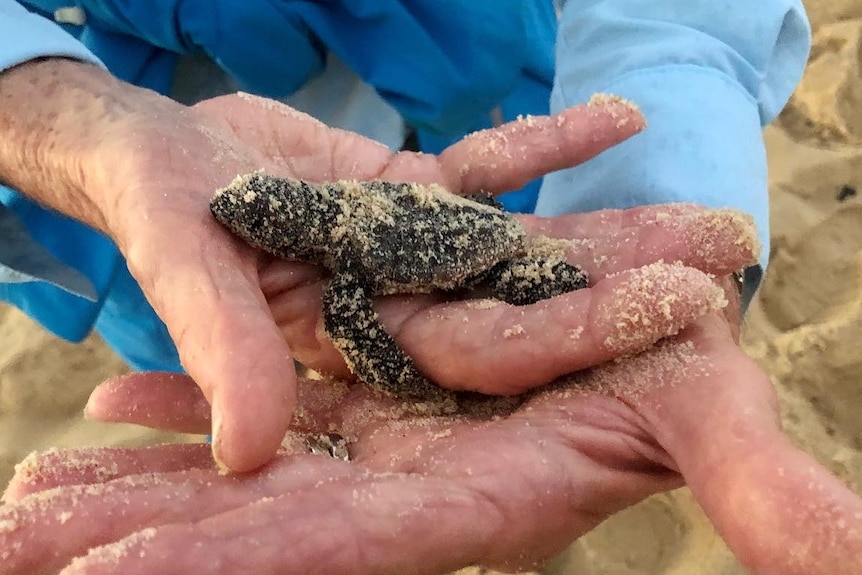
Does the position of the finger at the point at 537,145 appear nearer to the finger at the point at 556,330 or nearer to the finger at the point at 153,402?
the finger at the point at 556,330

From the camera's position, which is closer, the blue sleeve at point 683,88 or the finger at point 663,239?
the finger at point 663,239

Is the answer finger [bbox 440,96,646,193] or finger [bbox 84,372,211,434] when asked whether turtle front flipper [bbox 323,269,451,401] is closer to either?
finger [bbox 84,372,211,434]

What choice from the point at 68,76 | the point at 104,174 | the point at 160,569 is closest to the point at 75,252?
the point at 68,76

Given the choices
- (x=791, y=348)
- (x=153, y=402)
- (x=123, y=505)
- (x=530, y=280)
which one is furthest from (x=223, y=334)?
(x=791, y=348)

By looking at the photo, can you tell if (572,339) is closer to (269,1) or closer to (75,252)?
(269,1)

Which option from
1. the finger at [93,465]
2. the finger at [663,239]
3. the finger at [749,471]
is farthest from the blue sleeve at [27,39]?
the finger at [749,471]

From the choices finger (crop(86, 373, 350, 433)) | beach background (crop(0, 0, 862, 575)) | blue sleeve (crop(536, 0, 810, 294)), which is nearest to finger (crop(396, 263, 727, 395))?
finger (crop(86, 373, 350, 433))
